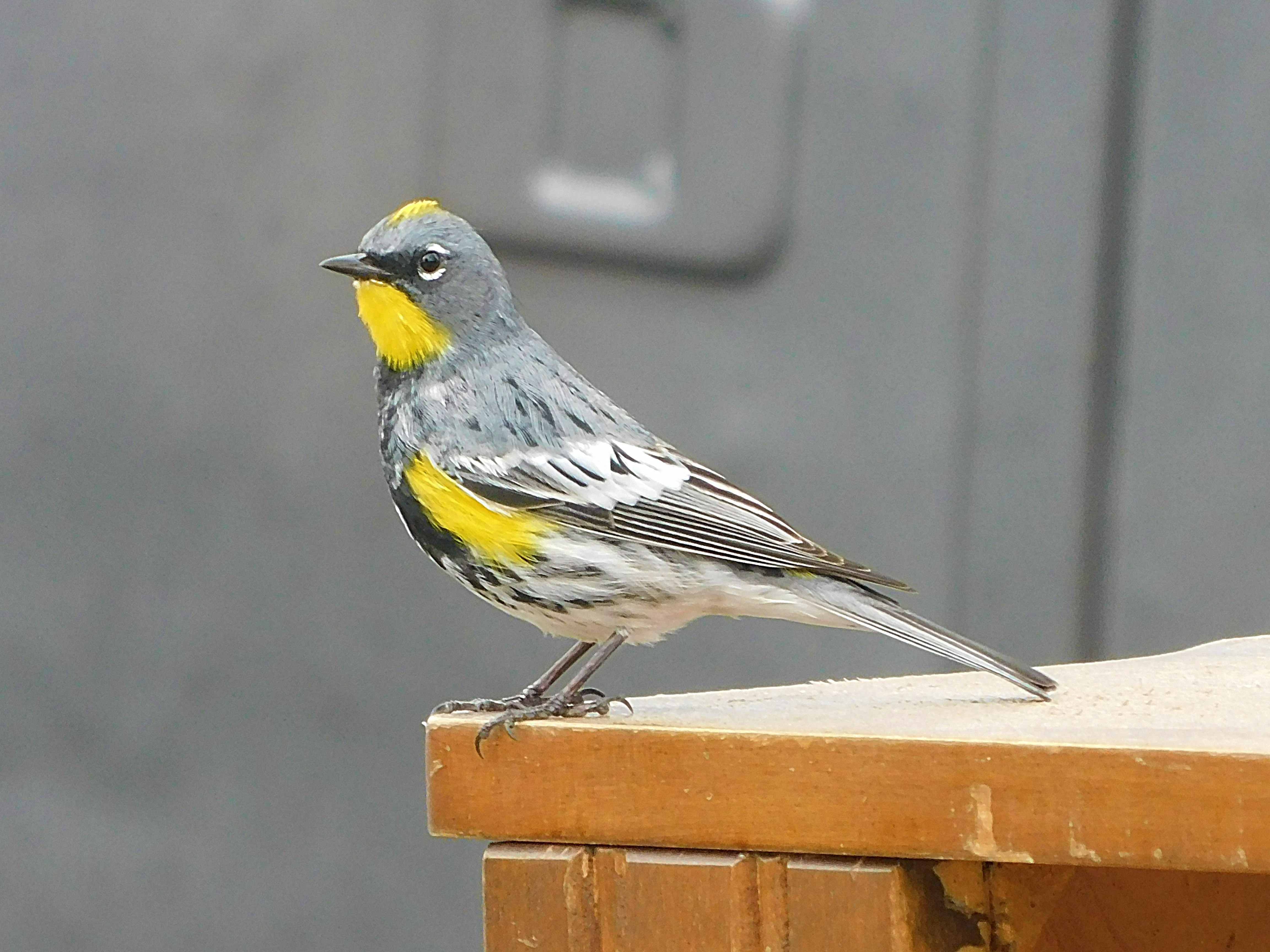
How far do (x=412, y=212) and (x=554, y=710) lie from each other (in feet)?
3.12

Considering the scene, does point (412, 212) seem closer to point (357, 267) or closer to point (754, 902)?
point (357, 267)

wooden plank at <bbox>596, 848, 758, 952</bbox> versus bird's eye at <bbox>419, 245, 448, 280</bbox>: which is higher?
bird's eye at <bbox>419, 245, 448, 280</bbox>

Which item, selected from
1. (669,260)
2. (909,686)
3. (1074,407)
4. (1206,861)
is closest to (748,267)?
(669,260)

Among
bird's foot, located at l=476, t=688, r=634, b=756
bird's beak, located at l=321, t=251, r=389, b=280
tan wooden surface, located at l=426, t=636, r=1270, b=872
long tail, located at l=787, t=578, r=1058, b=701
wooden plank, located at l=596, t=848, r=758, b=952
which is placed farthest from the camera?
bird's beak, located at l=321, t=251, r=389, b=280

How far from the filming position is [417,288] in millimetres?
2943

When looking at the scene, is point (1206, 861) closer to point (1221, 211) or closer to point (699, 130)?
point (699, 130)

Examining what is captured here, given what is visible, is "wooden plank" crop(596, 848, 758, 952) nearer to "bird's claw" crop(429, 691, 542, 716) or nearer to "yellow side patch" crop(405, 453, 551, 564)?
"bird's claw" crop(429, 691, 542, 716)

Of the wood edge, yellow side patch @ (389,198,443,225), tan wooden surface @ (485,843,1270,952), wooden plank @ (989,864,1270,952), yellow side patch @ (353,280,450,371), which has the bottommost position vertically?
wooden plank @ (989,864,1270,952)

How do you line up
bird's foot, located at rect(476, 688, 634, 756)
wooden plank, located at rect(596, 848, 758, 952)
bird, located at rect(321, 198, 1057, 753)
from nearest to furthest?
wooden plank, located at rect(596, 848, 758, 952) → bird's foot, located at rect(476, 688, 634, 756) → bird, located at rect(321, 198, 1057, 753)

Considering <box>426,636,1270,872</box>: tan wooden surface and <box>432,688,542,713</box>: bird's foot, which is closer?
<box>426,636,1270,872</box>: tan wooden surface

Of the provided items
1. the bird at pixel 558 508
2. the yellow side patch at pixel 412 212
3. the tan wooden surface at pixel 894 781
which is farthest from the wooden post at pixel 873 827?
the yellow side patch at pixel 412 212

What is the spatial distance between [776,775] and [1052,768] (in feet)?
1.00

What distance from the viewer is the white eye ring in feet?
9.66

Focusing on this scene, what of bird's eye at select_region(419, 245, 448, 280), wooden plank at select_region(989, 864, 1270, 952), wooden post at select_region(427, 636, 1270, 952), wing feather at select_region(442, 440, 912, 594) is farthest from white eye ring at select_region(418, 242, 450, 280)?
wooden plank at select_region(989, 864, 1270, 952)
